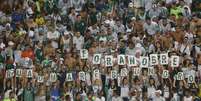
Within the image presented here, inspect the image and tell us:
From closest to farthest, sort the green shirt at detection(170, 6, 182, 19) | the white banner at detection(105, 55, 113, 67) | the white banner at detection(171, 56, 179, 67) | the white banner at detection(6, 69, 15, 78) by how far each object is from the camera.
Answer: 1. the white banner at detection(171, 56, 179, 67)
2. the white banner at detection(105, 55, 113, 67)
3. the white banner at detection(6, 69, 15, 78)
4. the green shirt at detection(170, 6, 182, 19)

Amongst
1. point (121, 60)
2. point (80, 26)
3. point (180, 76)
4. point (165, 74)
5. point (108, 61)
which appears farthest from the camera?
point (80, 26)

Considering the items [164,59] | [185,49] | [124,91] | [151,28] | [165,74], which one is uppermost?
[151,28]

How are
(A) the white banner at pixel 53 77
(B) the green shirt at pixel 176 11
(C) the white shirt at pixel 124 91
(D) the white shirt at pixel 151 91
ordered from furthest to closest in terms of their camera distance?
(B) the green shirt at pixel 176 11 < (A) the white banner at pixel 53 77 < (C) the white shirt at pixel 124 91 < (D) the white shirt at pixel 151 91

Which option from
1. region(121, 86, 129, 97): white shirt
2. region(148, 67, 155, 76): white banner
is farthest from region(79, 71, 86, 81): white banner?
region(148, 67, 155, 76): white banner

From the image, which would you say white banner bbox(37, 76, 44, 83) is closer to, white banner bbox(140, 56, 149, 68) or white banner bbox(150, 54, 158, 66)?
white banner bbox(140, 56, 149, 68)

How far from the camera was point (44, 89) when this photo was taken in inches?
1009

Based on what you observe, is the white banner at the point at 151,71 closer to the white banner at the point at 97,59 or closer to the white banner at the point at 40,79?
the white banner at the point at 97,59

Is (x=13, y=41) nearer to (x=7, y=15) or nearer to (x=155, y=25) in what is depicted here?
(x=7, y=15)

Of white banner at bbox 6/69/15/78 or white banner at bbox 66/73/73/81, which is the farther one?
white banner at bbox 6/69/15/78

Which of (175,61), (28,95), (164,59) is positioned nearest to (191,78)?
(175,61)

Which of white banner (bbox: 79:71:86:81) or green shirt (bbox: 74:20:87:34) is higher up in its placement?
green shirt (bbox: 74:20:87:34)

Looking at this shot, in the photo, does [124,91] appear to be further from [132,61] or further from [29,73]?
[29,73]

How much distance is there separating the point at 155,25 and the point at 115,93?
3.59m

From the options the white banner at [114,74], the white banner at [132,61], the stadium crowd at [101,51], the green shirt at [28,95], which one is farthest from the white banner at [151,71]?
the green shirt at [28,95]
